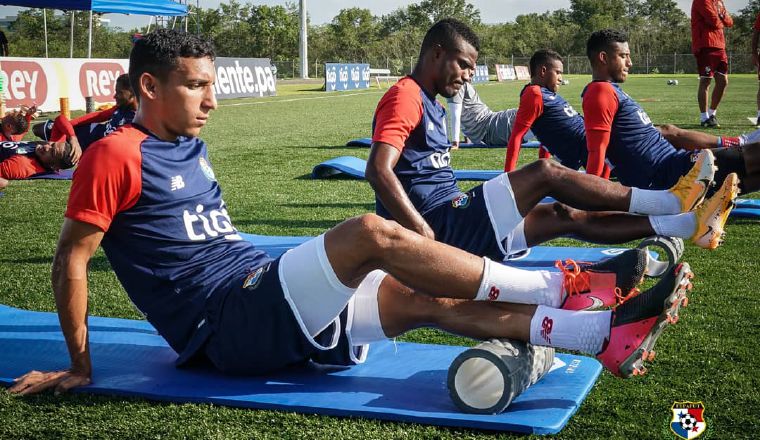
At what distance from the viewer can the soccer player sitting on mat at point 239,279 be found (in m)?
3.09

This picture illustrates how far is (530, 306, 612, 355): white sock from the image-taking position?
318cm

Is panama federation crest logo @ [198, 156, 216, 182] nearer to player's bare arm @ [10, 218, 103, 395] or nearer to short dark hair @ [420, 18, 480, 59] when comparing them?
player's bare arm @ [10, 218, 103, 395]

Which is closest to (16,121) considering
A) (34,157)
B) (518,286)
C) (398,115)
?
(34,157)

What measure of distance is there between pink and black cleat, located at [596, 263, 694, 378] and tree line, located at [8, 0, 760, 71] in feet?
136

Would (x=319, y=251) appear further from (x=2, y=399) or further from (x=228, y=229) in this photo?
(x=2, y=399)

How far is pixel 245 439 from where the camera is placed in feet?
10.0

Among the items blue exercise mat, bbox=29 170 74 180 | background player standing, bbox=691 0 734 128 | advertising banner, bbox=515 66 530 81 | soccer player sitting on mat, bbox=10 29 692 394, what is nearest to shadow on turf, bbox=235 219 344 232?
soccer player sitting on mat, bbox=10 29 692 394

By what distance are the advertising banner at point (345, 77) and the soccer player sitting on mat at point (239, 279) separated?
3405cm

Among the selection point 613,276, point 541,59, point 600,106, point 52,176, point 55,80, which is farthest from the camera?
point 55,80

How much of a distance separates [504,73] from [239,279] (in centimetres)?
5243

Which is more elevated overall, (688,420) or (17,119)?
(17,119)

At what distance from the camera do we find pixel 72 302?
3.29 metres

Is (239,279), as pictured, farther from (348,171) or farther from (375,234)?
(348,171)

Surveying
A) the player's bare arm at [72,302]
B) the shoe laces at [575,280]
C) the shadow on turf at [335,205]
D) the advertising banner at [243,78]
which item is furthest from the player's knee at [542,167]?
the advertising banner at [243,78]
